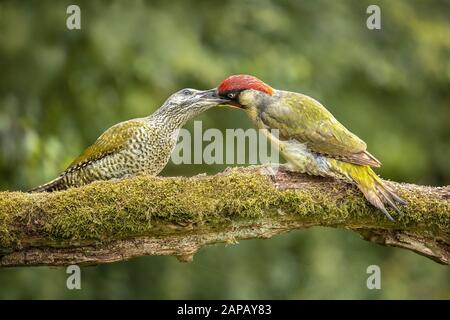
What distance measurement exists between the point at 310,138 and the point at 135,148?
4.42ft

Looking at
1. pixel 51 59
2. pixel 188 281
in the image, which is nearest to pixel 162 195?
pixel 51 59

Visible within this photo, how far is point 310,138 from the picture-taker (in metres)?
6.14

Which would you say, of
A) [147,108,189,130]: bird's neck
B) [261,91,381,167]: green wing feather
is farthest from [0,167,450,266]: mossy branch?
[147,108,189,130]: bird's neck

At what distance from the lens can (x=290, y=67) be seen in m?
9.38

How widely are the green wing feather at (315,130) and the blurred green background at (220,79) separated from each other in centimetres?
260

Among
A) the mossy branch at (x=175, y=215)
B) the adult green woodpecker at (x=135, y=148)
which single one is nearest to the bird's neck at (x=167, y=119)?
the adult green woodpecker at (x=135, y=148)

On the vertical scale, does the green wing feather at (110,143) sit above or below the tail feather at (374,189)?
above

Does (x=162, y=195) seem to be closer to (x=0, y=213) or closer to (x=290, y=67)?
(x=0, y=213)

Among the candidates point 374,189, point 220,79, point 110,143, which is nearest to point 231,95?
point 110,143

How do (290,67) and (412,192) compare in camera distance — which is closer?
(412,192)

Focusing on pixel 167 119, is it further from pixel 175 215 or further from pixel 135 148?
pixel 175 215

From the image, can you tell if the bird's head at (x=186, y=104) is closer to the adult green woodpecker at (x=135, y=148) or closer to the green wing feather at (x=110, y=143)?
the adult green woodpecker at (x=135, y=148)

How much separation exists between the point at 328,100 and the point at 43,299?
4.13 meters

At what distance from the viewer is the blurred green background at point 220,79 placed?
27.9ft
